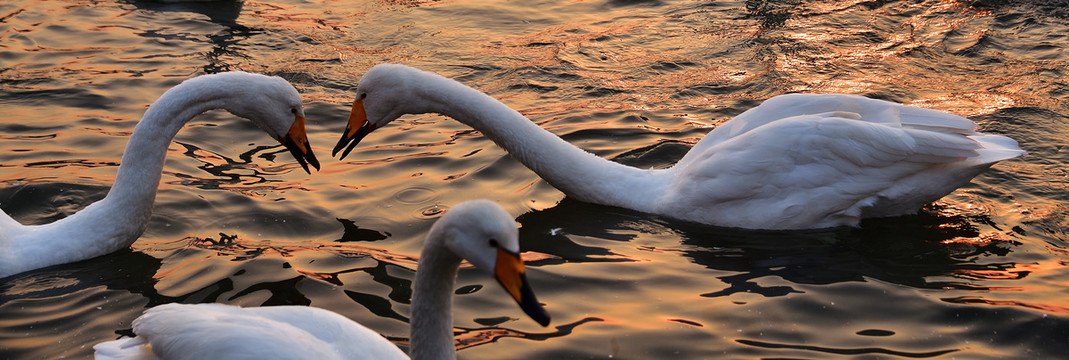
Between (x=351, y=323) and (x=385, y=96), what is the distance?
2664mm

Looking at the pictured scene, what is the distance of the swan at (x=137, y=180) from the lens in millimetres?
5941

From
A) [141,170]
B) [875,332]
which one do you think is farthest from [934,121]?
[141,170]

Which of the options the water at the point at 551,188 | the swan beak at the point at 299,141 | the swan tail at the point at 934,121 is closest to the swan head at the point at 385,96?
the swan beak at the point at 299,141

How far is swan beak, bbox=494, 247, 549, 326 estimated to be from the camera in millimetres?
3648

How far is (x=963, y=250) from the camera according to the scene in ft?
20.8

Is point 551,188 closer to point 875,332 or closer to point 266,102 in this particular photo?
point 266,102

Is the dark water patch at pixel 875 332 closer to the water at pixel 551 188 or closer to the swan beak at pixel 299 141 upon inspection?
the water at pixel 551 188

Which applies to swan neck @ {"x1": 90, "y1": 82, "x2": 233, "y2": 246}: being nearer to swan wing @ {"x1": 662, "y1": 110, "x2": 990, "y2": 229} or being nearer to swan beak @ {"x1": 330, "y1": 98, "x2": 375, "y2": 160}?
swan beak @ {"x1": 330, "y1": 98, "x2": 375, "y2": 160}

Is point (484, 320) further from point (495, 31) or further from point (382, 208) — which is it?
point (495, 31)

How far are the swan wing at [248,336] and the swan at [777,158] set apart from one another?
2639 mm

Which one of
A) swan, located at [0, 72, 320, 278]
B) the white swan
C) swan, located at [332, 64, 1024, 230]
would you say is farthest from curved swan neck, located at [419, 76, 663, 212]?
the white swan

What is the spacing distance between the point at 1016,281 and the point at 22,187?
593 cm

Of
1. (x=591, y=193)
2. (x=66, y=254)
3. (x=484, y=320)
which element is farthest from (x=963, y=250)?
(x=66, y=254)

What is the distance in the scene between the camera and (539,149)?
6.98 m
